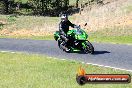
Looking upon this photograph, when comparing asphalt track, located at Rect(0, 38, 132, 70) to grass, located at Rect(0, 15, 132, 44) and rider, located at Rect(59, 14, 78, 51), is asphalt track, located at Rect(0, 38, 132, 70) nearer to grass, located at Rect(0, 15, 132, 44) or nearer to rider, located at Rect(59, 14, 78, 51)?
rider, located at Rect(59, 14, 78, 51)

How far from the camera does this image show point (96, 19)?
4284 centimetres

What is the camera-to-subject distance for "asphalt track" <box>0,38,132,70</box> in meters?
19.2

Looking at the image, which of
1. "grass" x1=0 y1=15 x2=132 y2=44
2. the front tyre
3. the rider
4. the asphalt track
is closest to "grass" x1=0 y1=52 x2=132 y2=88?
the asphalt track

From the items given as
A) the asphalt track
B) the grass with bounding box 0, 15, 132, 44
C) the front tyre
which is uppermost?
the front tyre

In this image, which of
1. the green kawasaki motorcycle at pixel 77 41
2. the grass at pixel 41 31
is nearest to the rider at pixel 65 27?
the green kawasaki motorcycle at pixel 77 41

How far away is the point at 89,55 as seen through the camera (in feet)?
69.5

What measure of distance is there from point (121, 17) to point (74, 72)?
84.5 feet

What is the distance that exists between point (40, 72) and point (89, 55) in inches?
217

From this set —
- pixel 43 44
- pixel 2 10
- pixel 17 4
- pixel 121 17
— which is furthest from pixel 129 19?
pixel 17 4

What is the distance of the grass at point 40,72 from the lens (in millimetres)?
13838

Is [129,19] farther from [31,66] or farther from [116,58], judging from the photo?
[31,66]

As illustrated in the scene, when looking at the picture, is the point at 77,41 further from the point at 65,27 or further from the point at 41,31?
the point at 41,31

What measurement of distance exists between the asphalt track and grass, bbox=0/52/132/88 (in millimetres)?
1349

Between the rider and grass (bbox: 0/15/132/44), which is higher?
the rider
